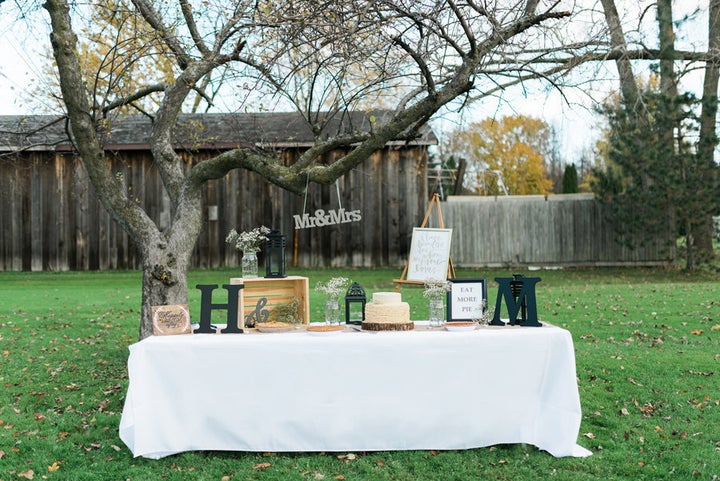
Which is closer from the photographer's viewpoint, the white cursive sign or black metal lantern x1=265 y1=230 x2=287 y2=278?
black metal lantern x1=265 y1=230 x2=287 y2=278

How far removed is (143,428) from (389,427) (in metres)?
1.59

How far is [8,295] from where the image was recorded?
13602 millimetres

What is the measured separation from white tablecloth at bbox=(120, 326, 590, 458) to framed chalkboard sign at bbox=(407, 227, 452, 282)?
8035 millimetres

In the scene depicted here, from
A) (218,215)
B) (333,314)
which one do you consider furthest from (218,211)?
(333,314)

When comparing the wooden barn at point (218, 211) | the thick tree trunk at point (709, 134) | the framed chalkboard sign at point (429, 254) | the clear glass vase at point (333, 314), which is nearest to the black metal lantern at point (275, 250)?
the clear glass vase at point (333, 314)

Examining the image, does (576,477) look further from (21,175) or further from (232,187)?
(21,175)

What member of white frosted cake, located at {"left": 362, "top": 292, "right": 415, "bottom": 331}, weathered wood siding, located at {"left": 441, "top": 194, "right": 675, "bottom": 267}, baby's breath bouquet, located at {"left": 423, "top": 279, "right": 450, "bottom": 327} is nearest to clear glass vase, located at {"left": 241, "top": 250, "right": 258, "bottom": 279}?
white frosted cake, located at {"left": 362, "top": 292, "right": 415, "bottom": 331}

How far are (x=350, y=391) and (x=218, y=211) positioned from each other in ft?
50.1

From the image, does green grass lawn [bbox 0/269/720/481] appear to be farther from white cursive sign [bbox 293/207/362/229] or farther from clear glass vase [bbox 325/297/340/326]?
white cursive sign [bbox 293/207/362/229]

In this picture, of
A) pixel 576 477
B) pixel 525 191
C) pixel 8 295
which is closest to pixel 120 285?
pixel 8 295

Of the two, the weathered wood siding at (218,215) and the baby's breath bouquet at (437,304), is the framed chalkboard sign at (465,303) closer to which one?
the baby's breath bouquet at (437,304)

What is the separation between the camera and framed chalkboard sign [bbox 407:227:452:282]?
1280cm

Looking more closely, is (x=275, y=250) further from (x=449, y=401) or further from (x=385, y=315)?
(x=449, y=401)

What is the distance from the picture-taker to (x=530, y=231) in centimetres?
2050
